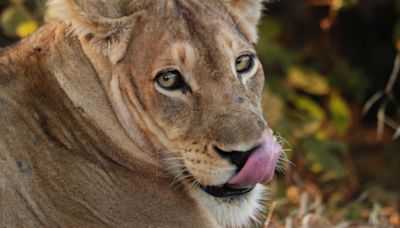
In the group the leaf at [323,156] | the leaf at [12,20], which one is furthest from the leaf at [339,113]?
the leaf at [12,20]

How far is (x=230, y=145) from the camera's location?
4176mm

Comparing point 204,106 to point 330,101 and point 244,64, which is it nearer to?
point 244,64

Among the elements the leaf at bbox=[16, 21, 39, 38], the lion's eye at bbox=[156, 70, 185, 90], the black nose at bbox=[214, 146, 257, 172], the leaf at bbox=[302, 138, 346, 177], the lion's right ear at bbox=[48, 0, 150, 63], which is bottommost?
the leaf at bbox=[302, 138, 346, 177]

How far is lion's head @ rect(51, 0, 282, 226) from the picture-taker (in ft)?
14.0

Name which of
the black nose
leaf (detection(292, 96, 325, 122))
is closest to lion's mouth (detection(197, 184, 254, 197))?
the black nose

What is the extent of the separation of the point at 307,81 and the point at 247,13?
4.04 m

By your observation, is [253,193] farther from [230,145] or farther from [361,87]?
[361,87]

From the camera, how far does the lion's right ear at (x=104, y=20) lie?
448 centimetres

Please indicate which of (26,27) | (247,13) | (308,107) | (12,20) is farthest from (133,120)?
(308,107)

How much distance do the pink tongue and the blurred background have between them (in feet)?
5.65

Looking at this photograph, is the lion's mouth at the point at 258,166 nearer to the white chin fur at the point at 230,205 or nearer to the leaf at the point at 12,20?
the white chin fur at the point at 230,205

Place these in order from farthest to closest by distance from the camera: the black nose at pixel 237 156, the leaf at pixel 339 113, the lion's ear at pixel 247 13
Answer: the leaf at pixel 339 113, the lion's ear at pixel 247 13, the black nose at pixel 237 156

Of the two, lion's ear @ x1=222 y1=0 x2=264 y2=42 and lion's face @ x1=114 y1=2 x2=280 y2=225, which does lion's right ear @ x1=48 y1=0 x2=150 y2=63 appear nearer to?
lion's face @ x1=114 y1=2 x2=280 y2=225

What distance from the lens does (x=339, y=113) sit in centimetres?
895
